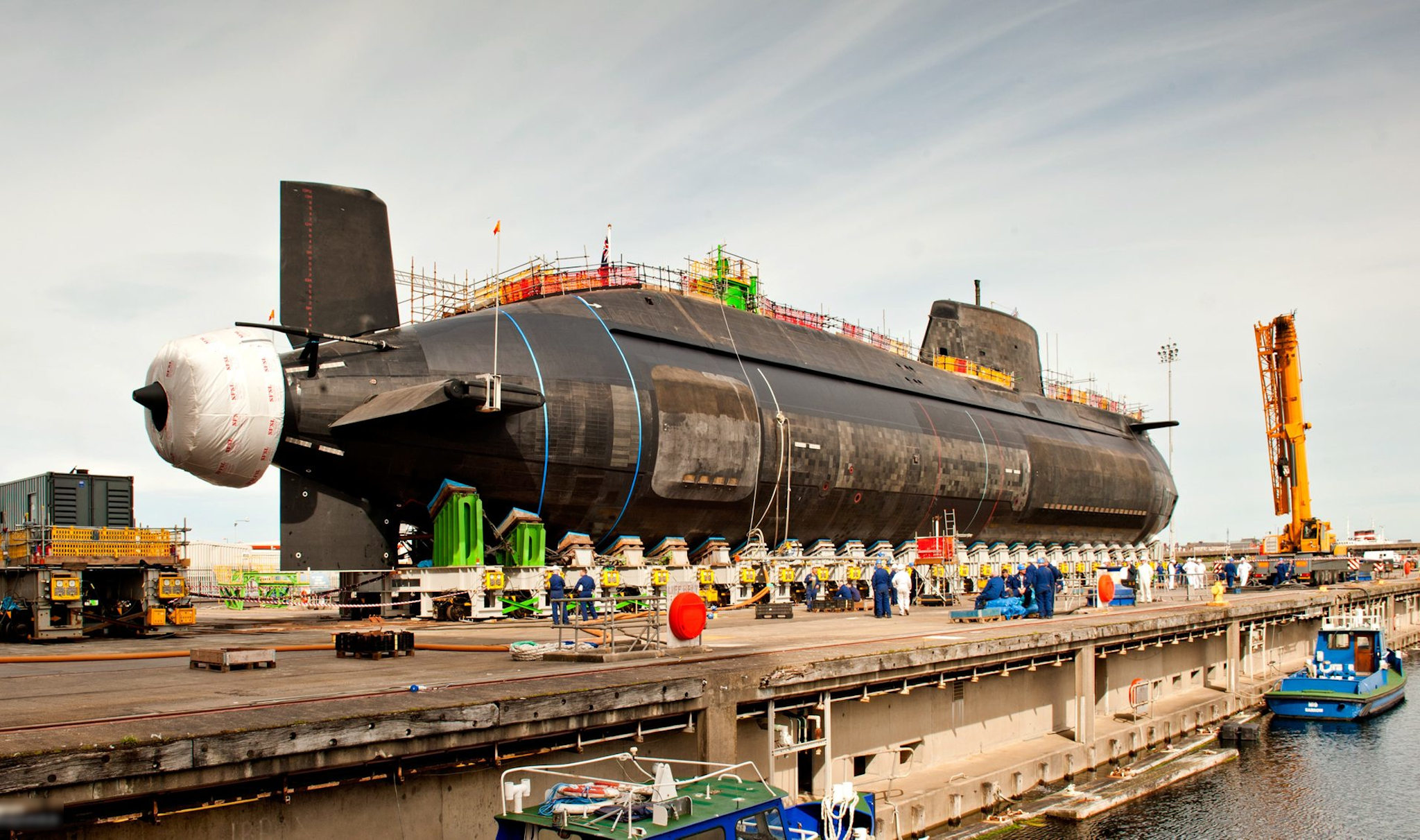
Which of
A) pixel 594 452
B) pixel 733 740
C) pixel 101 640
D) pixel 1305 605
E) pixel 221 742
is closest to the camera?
pixel 221 742

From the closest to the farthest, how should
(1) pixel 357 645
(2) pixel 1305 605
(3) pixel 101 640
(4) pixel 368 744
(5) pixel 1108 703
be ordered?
1. (4) pixel 368 744
2. (1) pixel 357 645
3. (3) pixel 101 640
4. (5) pixel 1108 703
5. (2) pixel 1305 605

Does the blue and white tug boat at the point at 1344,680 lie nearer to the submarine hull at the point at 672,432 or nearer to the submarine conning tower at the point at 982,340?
the submarine hull at the point at 672,432

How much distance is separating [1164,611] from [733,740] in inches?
812

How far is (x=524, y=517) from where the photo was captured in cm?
2947

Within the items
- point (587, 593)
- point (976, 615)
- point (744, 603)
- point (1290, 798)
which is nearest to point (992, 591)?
point (976, 615)

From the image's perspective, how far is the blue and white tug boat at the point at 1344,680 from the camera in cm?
2844

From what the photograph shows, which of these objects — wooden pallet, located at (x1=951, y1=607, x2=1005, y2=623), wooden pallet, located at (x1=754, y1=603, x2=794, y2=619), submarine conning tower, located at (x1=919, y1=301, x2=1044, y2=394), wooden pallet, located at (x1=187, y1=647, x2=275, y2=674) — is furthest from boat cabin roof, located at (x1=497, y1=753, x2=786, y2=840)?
submarine conning tower, located at (x1=919, y1=301, x2=1044, y2=394)

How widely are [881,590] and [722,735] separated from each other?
17234mm

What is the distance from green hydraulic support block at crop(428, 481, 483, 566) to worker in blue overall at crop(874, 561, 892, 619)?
10694 millimetres

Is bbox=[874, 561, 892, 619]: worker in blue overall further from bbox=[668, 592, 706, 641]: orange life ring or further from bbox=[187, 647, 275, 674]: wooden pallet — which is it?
bbox=[187, 647, 275, 674]: wooden pallet

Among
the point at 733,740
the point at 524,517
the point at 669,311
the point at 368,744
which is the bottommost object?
the point at 733,740

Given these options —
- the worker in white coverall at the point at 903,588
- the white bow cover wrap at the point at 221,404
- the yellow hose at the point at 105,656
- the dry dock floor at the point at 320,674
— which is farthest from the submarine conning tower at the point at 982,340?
the yellow hose at the point at 105,656

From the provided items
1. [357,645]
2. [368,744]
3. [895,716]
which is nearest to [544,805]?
[368,744]

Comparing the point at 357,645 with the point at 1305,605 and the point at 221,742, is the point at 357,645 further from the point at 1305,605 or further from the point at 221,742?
the point at 1305,605
